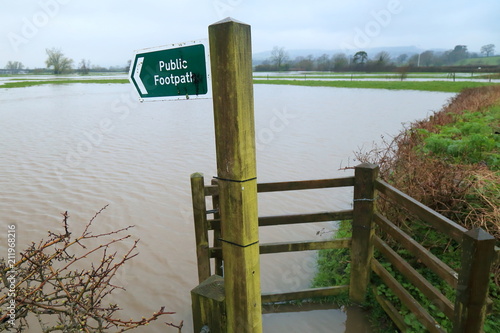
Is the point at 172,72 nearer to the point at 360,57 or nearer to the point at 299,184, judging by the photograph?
the point at 299,184

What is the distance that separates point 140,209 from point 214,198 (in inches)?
137

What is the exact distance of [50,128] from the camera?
14.6m

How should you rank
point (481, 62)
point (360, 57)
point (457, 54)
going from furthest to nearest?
1. point (457, 54)
2. point (481, 62)
3. point (360, 57)

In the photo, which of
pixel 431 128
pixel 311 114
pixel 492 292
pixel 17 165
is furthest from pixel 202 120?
pixel 492 292

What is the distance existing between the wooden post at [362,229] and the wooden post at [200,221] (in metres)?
1.39

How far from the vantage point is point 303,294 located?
3693 mm

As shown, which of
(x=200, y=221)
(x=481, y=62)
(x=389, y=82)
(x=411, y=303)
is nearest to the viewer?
(x=411, y=303)

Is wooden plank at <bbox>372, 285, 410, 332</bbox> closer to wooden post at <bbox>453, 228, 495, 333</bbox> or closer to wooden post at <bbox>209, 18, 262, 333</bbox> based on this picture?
Answer: wooden post at <bbox>453, 228, 495, 333</bbox>

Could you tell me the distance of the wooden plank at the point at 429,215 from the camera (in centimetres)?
230

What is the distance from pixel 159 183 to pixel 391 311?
562 cm

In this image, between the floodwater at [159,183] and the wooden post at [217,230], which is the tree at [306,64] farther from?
the wooden post at [217,230]

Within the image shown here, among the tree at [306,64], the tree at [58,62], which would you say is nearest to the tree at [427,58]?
the tree at [306,64]

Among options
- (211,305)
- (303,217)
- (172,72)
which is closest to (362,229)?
(303,217)

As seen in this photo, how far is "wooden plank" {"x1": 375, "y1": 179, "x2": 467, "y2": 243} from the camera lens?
230cm
